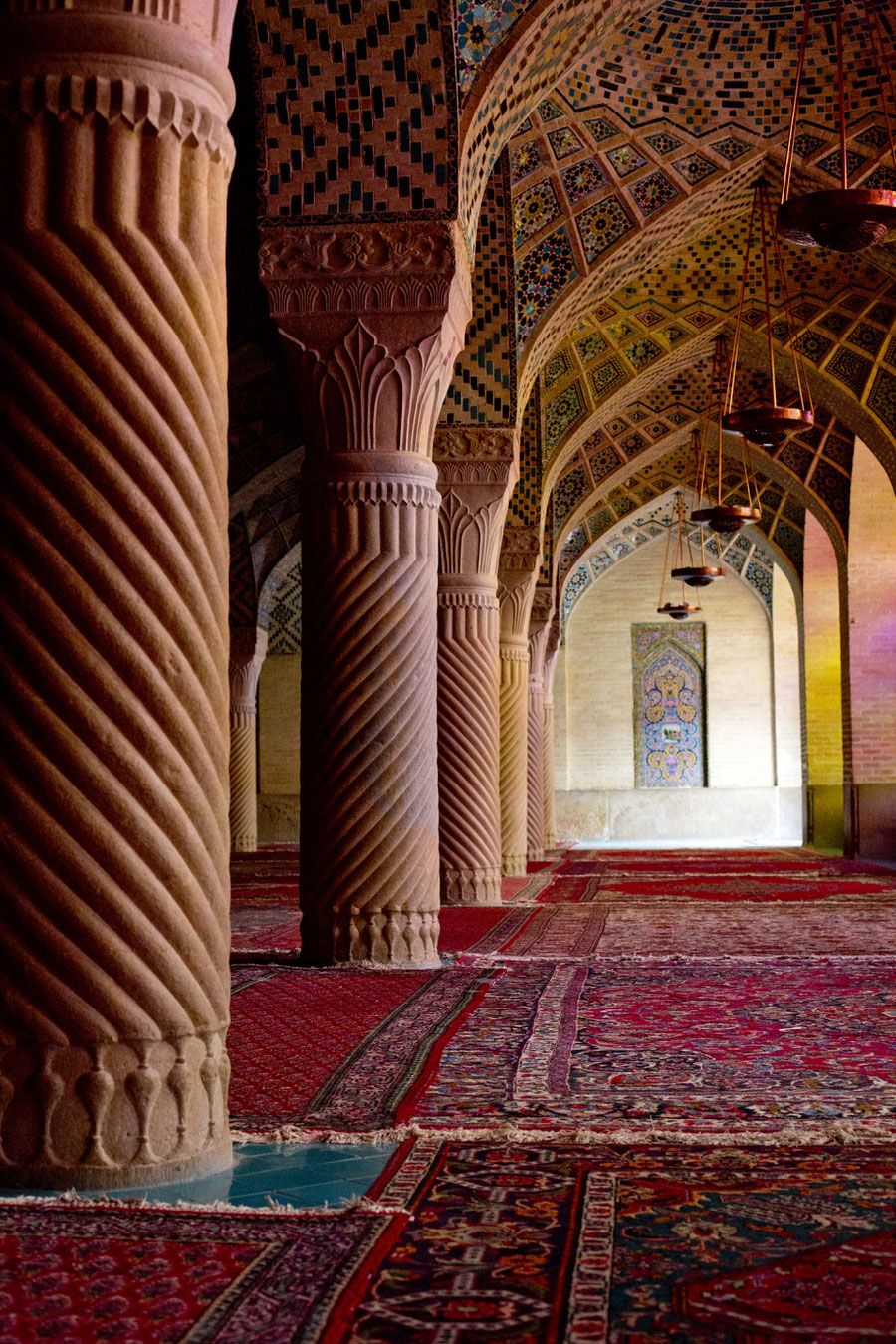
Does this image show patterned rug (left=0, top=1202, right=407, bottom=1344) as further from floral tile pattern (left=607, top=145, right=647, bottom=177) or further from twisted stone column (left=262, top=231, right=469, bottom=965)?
floral tile pattern (left=607, top=145, right=647, bottom=177)

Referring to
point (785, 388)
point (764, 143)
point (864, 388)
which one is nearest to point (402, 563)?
point (764, 143)

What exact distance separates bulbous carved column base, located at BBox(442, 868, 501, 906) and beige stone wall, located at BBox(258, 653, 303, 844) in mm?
13346

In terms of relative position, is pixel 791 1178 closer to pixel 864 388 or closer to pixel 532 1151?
pixel 532 1151

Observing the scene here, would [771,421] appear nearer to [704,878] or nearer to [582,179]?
[582,179]

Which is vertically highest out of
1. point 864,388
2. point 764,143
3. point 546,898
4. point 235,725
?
point 764,143

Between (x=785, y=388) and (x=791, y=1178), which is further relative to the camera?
(x=785, y=388)

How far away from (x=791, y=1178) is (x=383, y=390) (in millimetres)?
4377

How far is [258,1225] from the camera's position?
2414mm

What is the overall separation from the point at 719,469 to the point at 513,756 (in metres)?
3.38

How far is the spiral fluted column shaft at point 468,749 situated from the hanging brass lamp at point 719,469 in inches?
104

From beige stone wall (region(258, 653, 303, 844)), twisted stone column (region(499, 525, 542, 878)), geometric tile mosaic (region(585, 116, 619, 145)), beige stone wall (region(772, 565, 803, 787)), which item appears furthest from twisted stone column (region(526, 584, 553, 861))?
beige stone wall (region(772, 565, 803, 787))

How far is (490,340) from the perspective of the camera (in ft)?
33.1

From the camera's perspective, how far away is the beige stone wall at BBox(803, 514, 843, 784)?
20.1 meters

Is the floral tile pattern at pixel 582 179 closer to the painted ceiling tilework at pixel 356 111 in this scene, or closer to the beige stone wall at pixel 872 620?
the painted ceiling tilework at pixel 356 111
